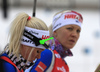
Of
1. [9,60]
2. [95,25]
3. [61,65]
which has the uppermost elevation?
[9,60]

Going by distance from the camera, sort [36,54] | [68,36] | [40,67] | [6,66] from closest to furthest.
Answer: [6,66] → [40,67] → [36,54] → [68,36]

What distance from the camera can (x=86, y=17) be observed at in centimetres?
659

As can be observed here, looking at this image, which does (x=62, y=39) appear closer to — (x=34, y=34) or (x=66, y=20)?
(x=66, y=20)

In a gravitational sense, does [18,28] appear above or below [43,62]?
above

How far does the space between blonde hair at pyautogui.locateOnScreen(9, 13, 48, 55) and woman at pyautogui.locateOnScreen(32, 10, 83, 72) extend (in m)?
0.20

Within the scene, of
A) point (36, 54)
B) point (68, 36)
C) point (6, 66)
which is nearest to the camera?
point (6, 66)

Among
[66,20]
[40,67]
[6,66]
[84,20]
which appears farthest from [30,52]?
[84,20]

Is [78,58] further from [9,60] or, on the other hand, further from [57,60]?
[9,60]

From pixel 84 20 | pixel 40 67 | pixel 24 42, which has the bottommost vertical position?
pixel 84 20

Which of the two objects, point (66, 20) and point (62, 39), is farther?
point (66, 20)

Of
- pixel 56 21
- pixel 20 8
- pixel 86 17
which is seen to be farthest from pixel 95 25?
pixel 56 21

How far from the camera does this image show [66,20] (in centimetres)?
256

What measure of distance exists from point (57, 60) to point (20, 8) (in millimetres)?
4602

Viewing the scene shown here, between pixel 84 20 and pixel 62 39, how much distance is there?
13.3 feet
